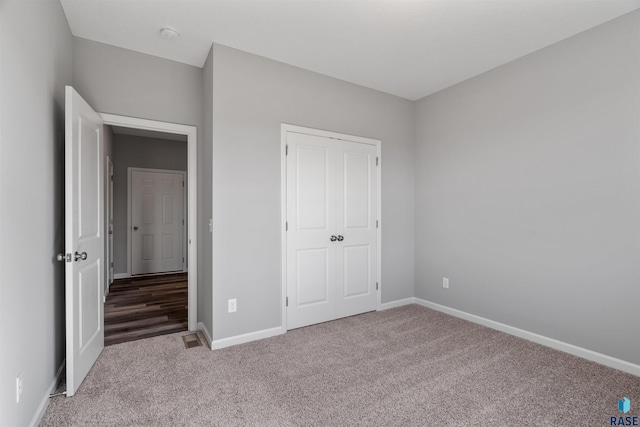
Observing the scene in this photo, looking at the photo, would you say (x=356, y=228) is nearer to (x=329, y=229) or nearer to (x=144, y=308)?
(x=329, y=229)

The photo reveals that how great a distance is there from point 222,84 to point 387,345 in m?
2.75

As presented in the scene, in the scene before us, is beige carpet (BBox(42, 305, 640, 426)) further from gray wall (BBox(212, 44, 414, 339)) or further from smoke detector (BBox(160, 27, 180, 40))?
smoke detector (BBox(160, 27, 180, 40))

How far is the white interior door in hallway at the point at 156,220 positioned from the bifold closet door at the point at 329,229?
12.8 ft

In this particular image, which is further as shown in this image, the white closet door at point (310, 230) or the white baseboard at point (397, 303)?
the white baseboard at point (397, 303)

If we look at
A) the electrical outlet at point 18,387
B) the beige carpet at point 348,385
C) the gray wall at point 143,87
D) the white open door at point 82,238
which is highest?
the gray wall at point 143,87

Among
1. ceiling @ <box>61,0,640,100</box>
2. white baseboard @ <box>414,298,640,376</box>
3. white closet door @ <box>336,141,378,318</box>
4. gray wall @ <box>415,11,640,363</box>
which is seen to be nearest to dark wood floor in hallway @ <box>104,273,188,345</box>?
white closet door @ <box>336,141,378,318</box>

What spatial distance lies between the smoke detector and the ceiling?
0.15 feet

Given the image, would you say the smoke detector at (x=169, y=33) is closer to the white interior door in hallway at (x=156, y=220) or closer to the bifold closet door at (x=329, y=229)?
the bifold closet door at (x=329, y=229)

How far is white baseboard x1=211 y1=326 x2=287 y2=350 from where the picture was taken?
272 centimetres

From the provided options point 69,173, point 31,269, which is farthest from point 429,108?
point 31,269

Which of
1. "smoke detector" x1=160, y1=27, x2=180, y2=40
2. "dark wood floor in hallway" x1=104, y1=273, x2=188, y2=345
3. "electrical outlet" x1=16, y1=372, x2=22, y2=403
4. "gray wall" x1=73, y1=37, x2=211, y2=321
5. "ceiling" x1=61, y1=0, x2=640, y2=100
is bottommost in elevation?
"dark wood floor in hallway" x1=104, y1=273, x2=188, y2=345

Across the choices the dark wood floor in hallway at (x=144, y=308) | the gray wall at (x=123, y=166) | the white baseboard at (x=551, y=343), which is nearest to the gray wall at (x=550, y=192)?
the white baseboard at (x=551, y=343)

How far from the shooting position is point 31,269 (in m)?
1.69

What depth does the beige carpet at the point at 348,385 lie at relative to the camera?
1800 millimetres
